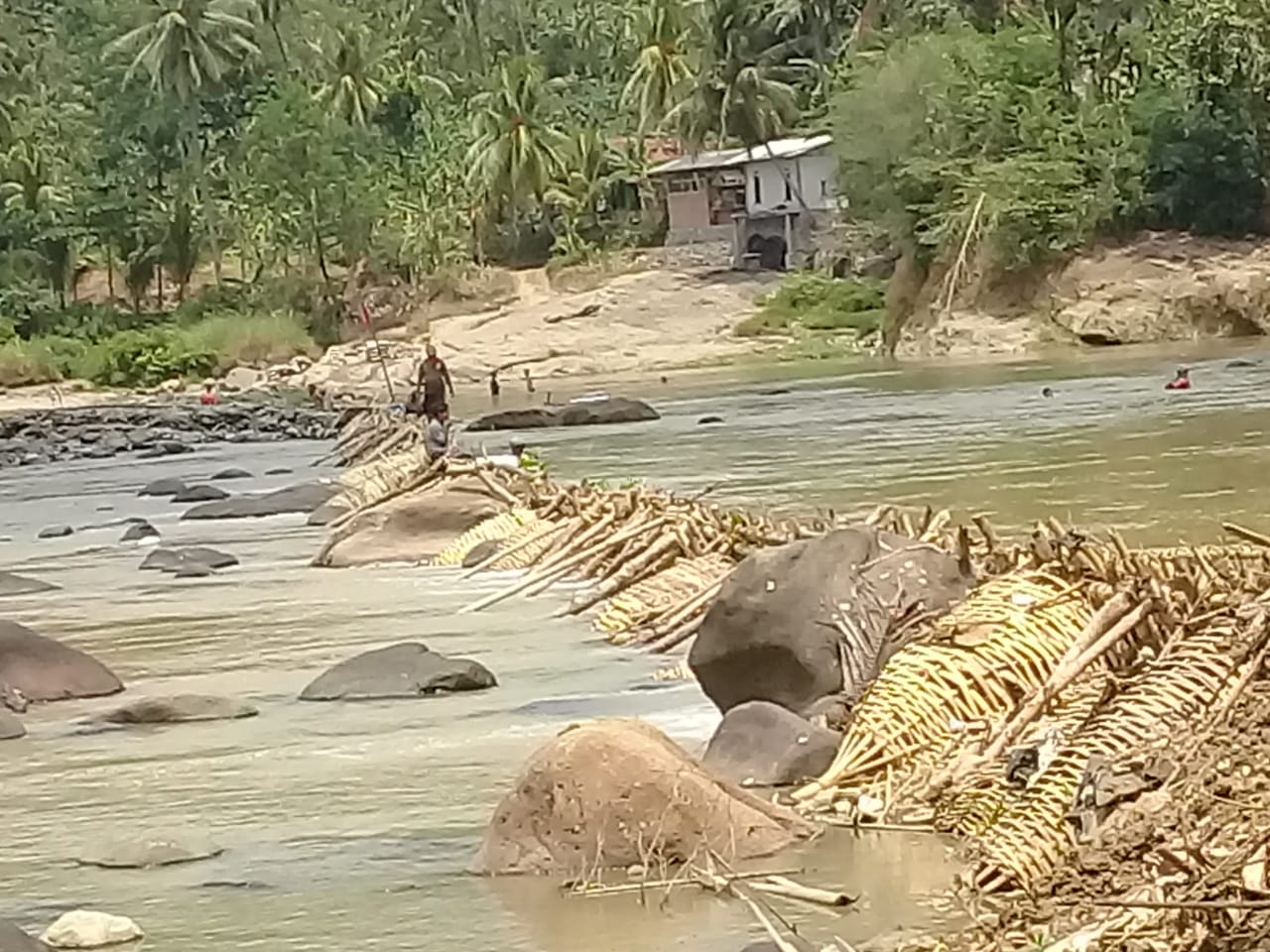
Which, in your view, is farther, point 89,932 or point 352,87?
point 352,87

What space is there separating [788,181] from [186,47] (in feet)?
61.6

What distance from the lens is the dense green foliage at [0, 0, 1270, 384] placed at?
179 ft

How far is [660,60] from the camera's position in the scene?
76.4 metres

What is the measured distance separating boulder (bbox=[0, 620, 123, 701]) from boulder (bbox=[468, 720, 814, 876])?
18.9 ft

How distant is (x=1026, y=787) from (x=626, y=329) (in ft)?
187

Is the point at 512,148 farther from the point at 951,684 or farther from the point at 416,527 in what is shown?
the point at 951,684

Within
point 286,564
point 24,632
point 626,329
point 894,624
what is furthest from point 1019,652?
point 626,329

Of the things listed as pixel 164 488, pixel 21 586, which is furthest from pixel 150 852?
pixel 164 488

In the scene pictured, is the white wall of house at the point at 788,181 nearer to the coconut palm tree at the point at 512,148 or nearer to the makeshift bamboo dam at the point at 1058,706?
the coconut palm tree at the point at 512,148

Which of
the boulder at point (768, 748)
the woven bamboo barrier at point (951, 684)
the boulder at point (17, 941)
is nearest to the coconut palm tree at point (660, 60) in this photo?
the boulder at point (768, 748)

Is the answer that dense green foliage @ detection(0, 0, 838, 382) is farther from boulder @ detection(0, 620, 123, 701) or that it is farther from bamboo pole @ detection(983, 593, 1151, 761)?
bamboo pole @ detection(983, 593, 1151, 761)

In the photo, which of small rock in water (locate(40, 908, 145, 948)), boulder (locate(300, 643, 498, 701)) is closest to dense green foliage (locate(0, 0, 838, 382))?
boulder (locate(300, 643, 498, 701))

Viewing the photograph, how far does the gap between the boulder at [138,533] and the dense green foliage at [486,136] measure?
3031 cm

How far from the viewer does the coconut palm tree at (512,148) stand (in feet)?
240
